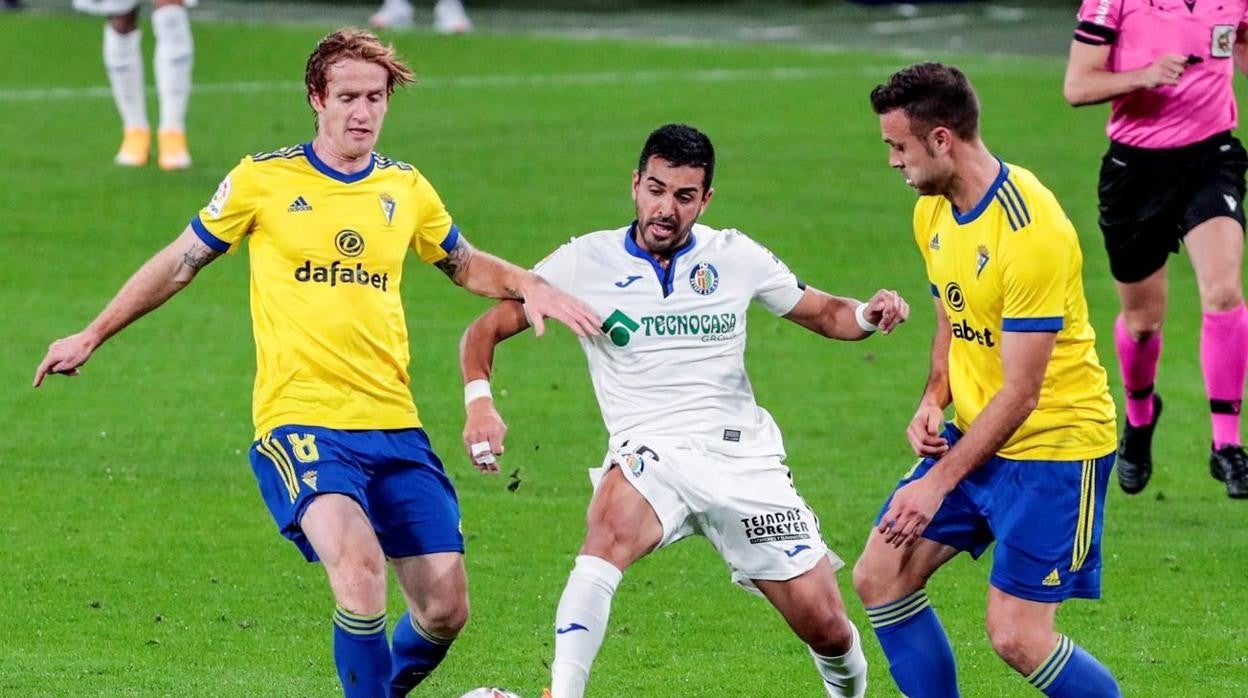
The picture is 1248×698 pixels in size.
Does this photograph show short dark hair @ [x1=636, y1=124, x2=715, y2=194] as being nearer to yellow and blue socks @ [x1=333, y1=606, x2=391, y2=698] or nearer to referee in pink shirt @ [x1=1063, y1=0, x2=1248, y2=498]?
yellow and blue socks @ [x1=333, y1=606, x2=391, y2=698]

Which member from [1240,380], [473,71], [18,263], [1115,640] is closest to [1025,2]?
[473,71]

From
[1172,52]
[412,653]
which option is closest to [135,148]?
[1172,52]

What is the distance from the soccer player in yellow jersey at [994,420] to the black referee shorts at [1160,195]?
11.6 feet

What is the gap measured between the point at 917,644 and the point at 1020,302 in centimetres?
128

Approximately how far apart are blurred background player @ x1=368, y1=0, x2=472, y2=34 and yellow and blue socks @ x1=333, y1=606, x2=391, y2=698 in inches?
847

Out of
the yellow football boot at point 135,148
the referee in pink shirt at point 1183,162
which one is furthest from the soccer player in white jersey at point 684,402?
the yellow football boot at point 135,148

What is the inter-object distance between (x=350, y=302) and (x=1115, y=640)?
348 cm

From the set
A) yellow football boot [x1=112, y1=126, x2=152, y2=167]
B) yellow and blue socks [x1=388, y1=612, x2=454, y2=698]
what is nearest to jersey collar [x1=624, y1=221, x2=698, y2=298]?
yellow and blue socks [x1=388, y1=612, x2=454, y2=698]

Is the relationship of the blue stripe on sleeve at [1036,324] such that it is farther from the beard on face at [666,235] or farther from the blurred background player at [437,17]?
the blurred background player at [437,17]

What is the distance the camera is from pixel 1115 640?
9008 mm

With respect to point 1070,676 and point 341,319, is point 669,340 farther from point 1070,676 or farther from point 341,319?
point 1070,676

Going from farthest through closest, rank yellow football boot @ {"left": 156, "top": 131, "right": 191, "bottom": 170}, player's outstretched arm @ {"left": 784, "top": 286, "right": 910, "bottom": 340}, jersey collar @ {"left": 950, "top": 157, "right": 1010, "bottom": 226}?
1. yellow football boot @ {"left": 156, "top": 131, "right": 191, "bottom": 170}
2. player's outstretched arm @ {"left": 784, "top": 286, "right": 910, "bottom": 340}
3. jersey collar @ {"left": 950, "top": 157, "right": 1010, "bottom": 226}

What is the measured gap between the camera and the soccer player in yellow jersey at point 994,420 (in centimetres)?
694

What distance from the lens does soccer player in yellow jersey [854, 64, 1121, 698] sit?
22.8 feet
